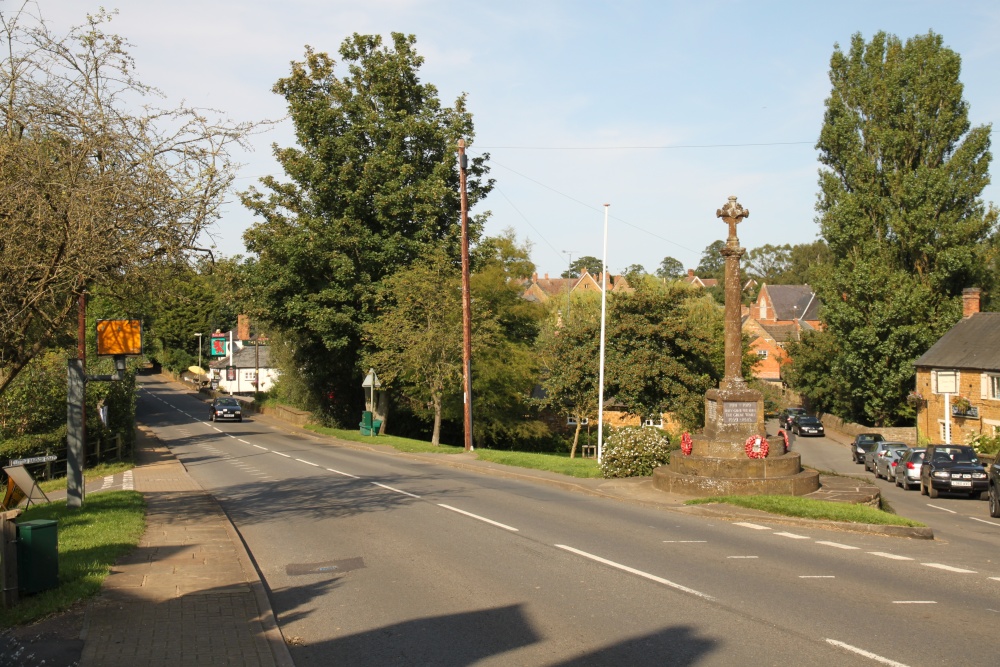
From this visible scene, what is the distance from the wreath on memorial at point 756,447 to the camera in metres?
17.9

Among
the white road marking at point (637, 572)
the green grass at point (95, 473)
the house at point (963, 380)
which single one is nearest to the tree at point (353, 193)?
the green grass at point (95, 473)

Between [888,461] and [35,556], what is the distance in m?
31.2

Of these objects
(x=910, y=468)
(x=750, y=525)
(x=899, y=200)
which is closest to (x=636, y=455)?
(x=750, y=525)

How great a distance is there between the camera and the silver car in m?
32.3

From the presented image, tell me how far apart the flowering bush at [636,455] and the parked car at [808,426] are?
38.1 meters

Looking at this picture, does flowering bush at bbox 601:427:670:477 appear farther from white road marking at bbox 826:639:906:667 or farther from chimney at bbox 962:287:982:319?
chimney at bbox 962:287:982:319

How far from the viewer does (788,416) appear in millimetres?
60969

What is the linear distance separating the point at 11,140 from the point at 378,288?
28037mm

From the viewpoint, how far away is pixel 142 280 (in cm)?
1165

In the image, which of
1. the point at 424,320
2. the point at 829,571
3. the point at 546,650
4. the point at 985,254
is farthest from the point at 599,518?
the point at 985,254

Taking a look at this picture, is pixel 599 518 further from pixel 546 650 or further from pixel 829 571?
pixel 546 650

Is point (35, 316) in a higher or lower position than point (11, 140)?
lower

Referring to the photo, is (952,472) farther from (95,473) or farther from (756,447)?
(95,473)

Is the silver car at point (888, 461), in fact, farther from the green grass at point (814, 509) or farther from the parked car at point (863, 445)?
the green grass at point (814, 509)
